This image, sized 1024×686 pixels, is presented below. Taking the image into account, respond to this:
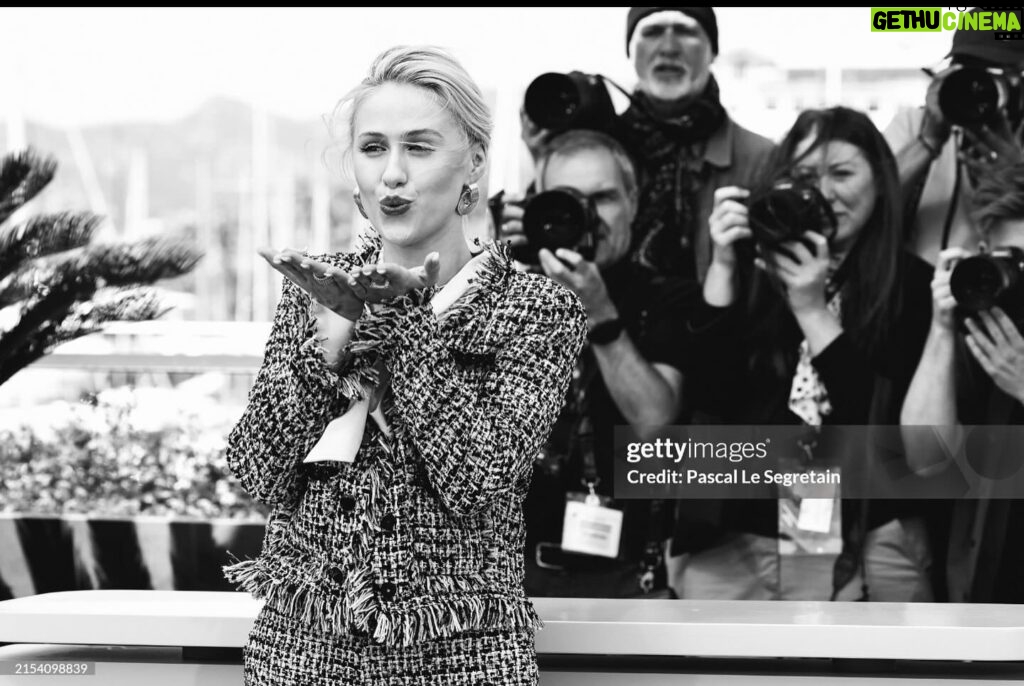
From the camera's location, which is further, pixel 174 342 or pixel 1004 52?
pixel 174 342

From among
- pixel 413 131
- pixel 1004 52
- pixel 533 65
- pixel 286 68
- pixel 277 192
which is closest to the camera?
pixel 413 131

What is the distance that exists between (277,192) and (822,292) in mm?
1886

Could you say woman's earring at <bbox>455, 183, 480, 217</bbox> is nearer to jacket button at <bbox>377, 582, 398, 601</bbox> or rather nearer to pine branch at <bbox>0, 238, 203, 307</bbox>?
jacket button at <bbox>377, 582, 398, 601</bbox>

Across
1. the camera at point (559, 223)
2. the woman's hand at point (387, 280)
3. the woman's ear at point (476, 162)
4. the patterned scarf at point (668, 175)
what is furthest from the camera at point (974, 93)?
the woman's hand at point (387, 280)

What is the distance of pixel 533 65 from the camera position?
349cm

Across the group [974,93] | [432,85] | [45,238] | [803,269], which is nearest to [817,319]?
[803,269]

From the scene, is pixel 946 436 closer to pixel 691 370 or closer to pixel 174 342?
pixel 691 370

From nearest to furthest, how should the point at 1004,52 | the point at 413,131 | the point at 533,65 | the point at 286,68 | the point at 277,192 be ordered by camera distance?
the point at 413,131, the point at 1004,52, the point at 533,65, the point at 286,68, the point at 277,192

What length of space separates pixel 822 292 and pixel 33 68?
2573 mm

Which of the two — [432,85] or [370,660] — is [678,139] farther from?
Answer: [370,660]

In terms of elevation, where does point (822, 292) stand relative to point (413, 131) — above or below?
below

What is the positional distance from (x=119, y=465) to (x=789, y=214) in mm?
2322

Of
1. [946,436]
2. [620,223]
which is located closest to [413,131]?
[620,223]

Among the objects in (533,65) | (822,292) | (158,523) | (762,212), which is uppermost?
(533,65)
